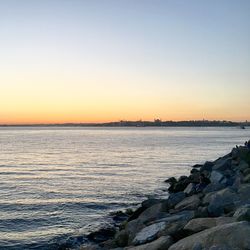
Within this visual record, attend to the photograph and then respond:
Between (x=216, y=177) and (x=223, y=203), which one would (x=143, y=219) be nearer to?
(x=223, y=203)

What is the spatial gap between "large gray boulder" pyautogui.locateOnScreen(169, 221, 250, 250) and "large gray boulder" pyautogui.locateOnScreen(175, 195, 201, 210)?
159 inches

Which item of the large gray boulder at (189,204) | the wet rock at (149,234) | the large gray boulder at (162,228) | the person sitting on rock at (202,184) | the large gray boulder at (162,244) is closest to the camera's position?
the large gray boulder at (162,244)

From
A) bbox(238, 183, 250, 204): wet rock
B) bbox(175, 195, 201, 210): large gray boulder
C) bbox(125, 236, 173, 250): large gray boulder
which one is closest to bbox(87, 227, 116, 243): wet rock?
bbox(175, 195, 201, 210): large gray boulder

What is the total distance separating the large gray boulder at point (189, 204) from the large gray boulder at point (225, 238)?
4.03 metres

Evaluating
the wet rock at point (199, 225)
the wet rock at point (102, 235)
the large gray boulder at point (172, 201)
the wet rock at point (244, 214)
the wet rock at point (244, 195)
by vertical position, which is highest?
the wet rock at point (244, 214)

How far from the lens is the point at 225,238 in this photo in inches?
225

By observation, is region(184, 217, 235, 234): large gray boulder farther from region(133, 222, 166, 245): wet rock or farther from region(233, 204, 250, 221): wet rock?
region(133, 222, 166, 245): wet rock

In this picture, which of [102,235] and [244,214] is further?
[102,235]

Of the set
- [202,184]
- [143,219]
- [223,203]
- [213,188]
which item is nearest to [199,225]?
[223,203]

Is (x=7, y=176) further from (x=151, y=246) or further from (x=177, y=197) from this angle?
(x=151, y=246)

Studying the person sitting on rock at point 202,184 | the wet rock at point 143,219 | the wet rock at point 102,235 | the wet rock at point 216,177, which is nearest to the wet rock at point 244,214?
the wet rock at point 143,219

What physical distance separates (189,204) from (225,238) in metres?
5.03

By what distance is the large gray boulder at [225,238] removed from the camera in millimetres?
5527

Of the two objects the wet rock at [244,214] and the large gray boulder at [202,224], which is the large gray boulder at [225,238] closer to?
the wet rock at [244,214]
